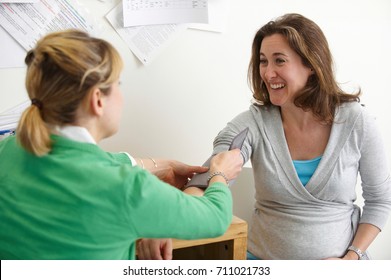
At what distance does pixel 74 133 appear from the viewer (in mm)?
857

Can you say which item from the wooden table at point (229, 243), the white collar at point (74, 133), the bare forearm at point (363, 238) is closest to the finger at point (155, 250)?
the wooden table at point (229, 243)

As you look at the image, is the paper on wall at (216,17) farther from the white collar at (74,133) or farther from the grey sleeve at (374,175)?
the white collar at (74,133)

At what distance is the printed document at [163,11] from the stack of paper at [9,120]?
44 centimetres

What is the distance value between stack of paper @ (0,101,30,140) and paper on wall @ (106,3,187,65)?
0.39 meters

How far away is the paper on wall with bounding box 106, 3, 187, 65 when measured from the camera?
4.82 ft

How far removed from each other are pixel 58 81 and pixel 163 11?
76cm

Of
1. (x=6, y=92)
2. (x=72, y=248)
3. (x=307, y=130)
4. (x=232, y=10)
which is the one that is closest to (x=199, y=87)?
(x=232, y=10)

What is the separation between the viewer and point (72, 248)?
2.68 feet

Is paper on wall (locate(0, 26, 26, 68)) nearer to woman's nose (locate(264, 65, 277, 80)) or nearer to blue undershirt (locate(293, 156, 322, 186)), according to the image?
woman's nose (locate(264, 65, 277, 80))

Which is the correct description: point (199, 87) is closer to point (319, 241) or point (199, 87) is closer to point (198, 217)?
point (319, 241)

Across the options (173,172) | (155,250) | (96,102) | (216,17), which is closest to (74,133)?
(96,102)

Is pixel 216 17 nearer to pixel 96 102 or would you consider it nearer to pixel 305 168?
pixel 305 168

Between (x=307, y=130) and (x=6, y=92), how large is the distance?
0.97m

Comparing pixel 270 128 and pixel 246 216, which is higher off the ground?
pixel 270 128
